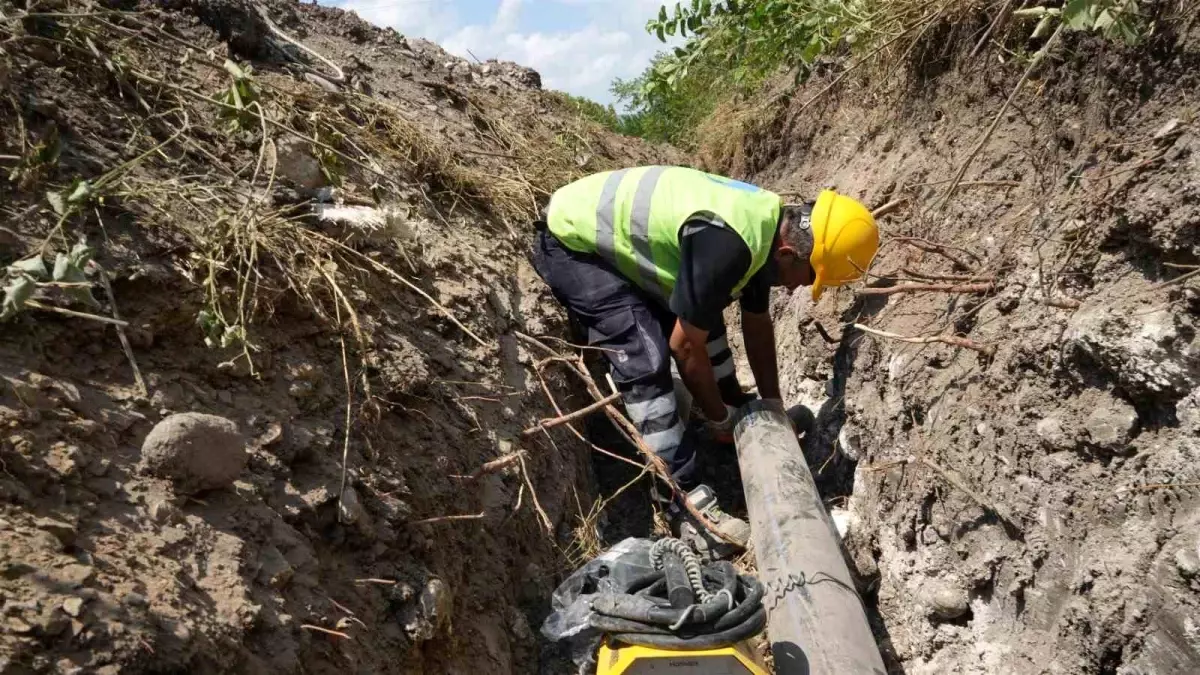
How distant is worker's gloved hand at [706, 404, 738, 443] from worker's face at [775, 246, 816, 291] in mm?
612

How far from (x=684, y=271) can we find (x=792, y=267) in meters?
0.49

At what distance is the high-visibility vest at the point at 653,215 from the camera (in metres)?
2.96

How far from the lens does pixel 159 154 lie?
8.05 ft

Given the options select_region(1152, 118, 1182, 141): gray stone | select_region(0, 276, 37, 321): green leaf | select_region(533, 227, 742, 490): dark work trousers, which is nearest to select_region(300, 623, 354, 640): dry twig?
select_region(0, 276, 37, 321): green leaf

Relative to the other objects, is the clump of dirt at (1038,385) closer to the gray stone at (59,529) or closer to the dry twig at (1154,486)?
the dry twig at (1154,486)

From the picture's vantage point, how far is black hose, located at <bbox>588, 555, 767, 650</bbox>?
6.72 feet

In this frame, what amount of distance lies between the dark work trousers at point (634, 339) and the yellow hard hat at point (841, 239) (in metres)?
Result: 0.67

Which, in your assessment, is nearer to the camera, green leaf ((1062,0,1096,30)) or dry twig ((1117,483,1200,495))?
dry twig ((1117,483,1200,495))

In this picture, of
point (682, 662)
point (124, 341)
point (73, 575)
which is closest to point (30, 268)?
point (124, 341)

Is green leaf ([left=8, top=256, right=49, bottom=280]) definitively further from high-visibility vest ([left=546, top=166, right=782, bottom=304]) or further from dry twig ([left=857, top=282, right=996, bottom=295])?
dry twig ([left=857, top=282, right=996, bottom=295])

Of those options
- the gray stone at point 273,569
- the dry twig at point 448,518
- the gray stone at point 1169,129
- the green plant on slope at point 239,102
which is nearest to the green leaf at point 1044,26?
the gray stone at point 1169,129

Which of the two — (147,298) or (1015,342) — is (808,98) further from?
(147,298)

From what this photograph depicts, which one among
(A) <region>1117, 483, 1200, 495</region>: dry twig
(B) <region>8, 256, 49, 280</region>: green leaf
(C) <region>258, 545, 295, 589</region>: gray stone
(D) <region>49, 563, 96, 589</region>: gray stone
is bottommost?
(C) <region>258, 545, 295, 589</region>: gray stone

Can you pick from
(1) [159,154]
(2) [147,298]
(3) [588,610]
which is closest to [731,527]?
(3) [588,610]
